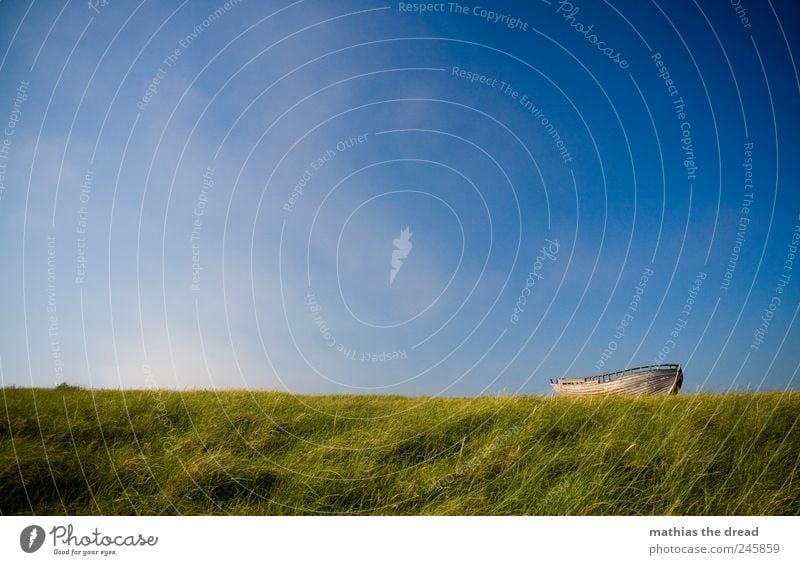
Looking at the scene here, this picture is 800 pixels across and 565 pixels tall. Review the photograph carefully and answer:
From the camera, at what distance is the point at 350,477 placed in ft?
25.9

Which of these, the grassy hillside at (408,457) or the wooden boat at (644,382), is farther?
the wooden boat at (644,382)

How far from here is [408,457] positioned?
28.0ft

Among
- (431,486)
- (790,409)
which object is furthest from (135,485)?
(790,409)

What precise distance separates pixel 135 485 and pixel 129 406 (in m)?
3.35

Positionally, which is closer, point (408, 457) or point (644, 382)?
point (408, 457)

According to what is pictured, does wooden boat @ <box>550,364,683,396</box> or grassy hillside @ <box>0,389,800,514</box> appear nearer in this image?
grassy hillside @ <box>0,389,800,514</box>

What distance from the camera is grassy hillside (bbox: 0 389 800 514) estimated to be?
23.6 ft

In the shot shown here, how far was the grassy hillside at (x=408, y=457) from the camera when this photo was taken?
721cm
